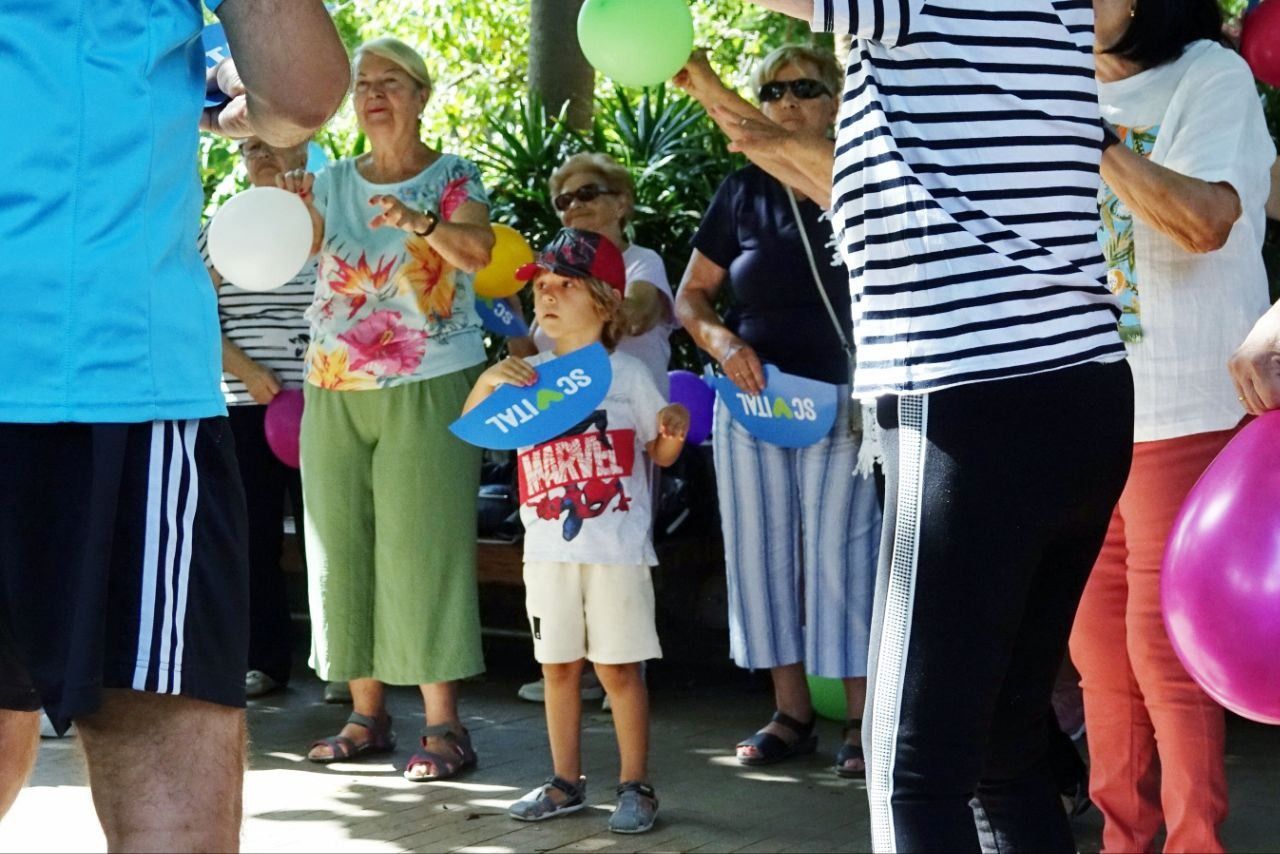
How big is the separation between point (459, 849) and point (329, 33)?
2827mm

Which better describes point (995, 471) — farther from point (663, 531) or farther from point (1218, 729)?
point (663, 531)

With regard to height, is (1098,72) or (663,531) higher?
(1098,72)

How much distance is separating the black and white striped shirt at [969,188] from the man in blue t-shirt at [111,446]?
1.01m

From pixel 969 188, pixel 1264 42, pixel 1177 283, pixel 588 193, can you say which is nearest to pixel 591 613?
pixel 588 193

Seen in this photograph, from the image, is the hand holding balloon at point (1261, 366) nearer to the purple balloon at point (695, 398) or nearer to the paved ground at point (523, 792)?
the paved ground at point (523, 792)

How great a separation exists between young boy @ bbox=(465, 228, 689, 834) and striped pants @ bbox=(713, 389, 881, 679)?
2.24 feet

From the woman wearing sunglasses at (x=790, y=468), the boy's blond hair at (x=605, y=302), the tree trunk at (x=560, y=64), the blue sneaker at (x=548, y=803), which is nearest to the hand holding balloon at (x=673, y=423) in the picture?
the boy's blond hair at (x=605, y=302)

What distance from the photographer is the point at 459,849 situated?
4.60 meters

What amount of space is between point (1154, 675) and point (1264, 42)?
4.98ft

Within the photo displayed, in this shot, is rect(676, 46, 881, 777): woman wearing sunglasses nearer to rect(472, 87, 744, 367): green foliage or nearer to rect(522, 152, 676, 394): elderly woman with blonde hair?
rect(522, 152, 676, 394): elderly woman with blonde hair

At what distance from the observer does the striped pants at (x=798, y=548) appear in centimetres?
552

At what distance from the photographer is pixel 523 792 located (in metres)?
5.29

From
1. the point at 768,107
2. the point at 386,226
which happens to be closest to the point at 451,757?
the point at 386,226

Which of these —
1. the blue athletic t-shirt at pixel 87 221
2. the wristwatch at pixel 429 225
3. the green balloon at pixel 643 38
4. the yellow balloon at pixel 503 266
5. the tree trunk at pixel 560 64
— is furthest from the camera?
the tree trunk at pixel 560 64
